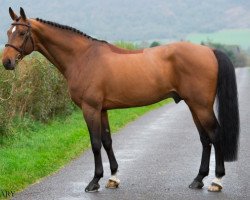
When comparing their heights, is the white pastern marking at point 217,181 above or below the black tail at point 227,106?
below

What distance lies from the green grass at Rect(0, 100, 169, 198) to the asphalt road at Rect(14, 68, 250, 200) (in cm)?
26

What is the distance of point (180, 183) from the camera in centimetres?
828

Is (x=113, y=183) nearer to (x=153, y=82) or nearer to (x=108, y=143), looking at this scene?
(x=108, y=143)

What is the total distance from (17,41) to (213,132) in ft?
9.31

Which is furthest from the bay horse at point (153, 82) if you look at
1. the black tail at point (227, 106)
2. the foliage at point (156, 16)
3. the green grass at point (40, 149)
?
the foliage at point (156, 16)

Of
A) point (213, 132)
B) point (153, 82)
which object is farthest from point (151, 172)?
point (153, 82)

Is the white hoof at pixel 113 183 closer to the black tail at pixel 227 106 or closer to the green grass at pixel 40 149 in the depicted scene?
the green grass at pixel 40 149

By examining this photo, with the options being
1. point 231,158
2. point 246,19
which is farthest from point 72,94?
point 246,19

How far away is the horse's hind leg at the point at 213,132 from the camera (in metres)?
7.88

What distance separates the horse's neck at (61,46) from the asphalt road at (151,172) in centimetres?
157

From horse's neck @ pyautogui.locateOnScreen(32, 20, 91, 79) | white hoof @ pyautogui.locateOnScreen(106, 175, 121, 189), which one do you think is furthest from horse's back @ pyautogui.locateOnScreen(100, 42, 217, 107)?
white hoof @ pyautogui.locateOnScreen(106, 175, 121, 189)

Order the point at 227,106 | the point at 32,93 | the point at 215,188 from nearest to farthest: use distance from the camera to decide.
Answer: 1. the point at 215,188
2. the point at 227,106
3. the point at 32,93

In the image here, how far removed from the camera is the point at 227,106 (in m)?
8.08

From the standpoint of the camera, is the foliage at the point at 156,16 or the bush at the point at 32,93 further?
the foliage at the point at 156,16
